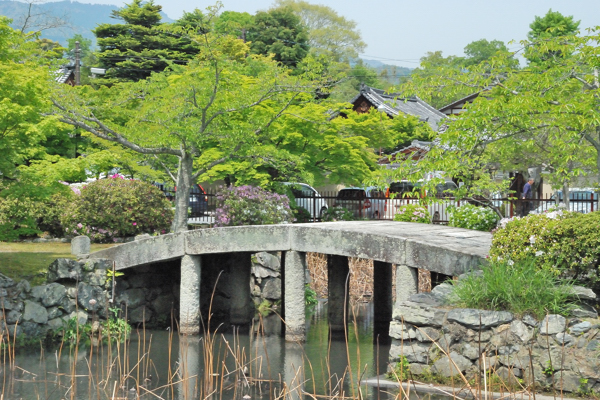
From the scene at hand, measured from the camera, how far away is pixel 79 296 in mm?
14461

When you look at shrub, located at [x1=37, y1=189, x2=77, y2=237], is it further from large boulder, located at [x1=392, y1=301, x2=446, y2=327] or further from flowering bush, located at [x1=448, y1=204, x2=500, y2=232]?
large boulder, located at [x1=392, y1=301, x2=446, y2=327]

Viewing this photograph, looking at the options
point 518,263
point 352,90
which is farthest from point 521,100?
point 352,90

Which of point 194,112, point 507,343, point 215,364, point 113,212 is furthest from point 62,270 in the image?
point 507,343

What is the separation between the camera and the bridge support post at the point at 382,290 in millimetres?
17066

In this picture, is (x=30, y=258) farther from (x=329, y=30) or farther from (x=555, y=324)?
(x=329, y=30)

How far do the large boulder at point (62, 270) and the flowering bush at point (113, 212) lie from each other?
447 cm

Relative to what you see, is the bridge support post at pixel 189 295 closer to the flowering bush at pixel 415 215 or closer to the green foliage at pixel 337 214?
Answer: the flowering bush at pixel 415 215

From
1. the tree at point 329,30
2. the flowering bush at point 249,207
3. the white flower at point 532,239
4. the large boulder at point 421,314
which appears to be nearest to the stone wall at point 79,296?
the flowering bush at point 249,207

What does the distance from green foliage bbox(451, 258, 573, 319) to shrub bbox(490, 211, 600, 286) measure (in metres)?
0.16

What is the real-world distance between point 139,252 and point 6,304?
293cm

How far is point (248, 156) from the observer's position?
19.5m

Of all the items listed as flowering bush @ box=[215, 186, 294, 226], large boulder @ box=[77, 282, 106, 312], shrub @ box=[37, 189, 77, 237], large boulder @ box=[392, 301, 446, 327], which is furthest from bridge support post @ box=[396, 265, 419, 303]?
shrub @ box=[37, 189, 77, 237]

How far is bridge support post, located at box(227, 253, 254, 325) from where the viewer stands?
56.3 feet

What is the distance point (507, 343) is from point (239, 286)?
350 inches
